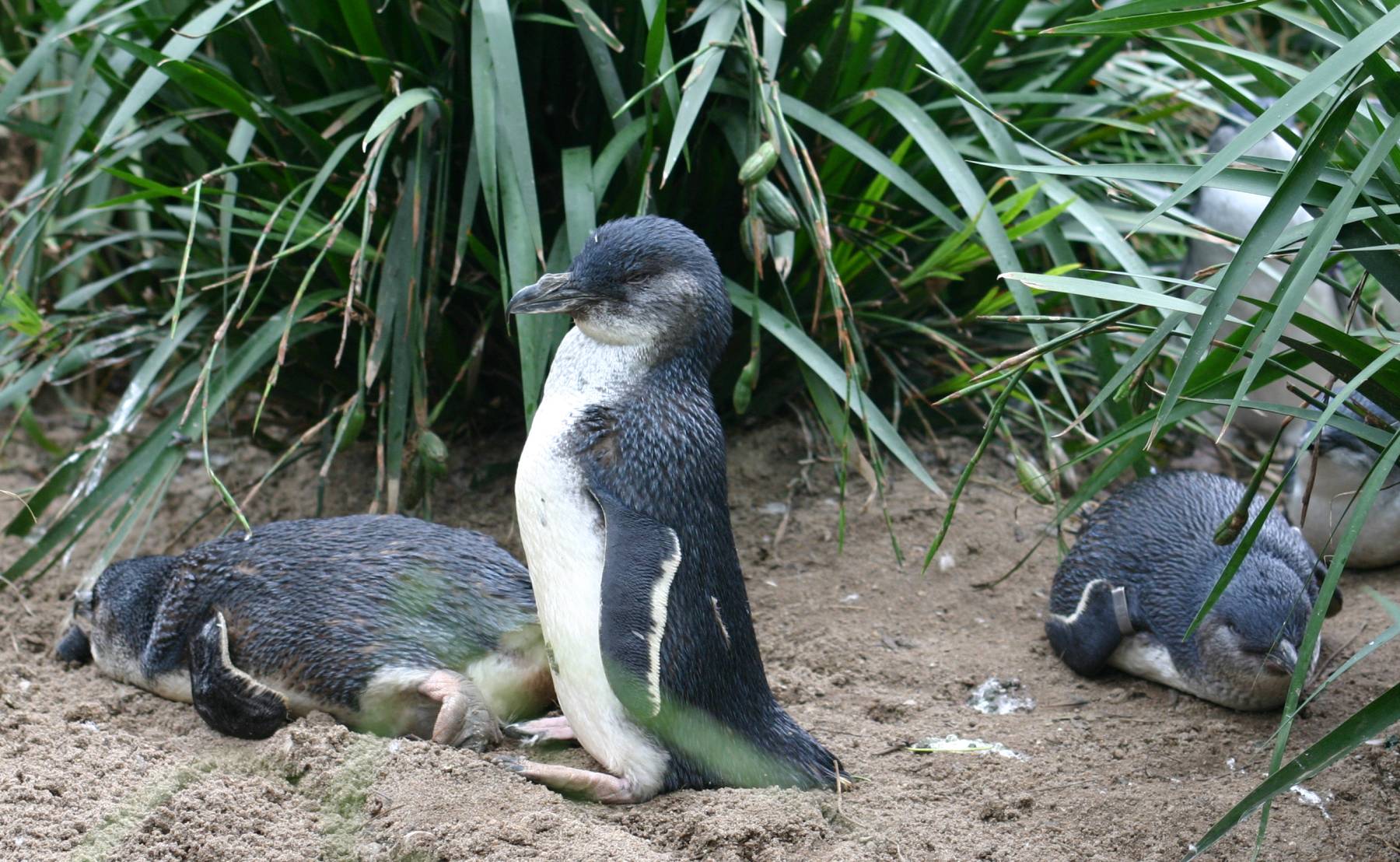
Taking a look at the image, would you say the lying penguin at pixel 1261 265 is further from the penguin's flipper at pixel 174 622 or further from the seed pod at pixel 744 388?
the penguin's flipper at pixel 174 622

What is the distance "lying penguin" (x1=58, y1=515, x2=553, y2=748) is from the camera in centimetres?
231

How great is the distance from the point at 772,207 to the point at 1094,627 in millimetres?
1122

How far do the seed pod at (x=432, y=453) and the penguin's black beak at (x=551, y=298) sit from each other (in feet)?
1.93

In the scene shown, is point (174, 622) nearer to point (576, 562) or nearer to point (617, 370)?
point (576, 562)

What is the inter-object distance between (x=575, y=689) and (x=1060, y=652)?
4.10 feet

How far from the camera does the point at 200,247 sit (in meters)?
3.49

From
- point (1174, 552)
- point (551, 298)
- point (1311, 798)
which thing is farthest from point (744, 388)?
point (1311, 798)


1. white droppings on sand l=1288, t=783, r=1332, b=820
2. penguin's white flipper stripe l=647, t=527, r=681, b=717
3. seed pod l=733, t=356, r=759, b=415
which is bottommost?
white droppings on sand l=1288, t=783, r=1332, b=820

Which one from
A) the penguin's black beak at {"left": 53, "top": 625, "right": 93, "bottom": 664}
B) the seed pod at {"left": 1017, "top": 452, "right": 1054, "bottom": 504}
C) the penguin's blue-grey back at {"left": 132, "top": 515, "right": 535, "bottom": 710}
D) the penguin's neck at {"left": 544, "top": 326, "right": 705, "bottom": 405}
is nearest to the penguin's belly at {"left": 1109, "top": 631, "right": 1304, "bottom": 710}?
the seed pod at {"left": 1017, "top": 452, "right": 1054, "bottom": 504}

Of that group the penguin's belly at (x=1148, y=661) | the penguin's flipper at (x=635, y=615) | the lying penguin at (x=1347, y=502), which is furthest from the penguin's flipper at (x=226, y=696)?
the lying penguin at (x=1347, y=502)

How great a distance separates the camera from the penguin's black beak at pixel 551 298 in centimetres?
219

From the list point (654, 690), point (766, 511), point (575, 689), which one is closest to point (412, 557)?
point (575, 689)

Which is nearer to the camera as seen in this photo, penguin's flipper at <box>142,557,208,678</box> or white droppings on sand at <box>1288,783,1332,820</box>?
white droppings on sand at <box>1288,783,1332,820</box>

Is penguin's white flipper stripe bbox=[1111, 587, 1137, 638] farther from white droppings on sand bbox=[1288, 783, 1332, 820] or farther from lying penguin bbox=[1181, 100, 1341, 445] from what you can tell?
lying penguin bbox=[1181, 100, 1341, 445]
